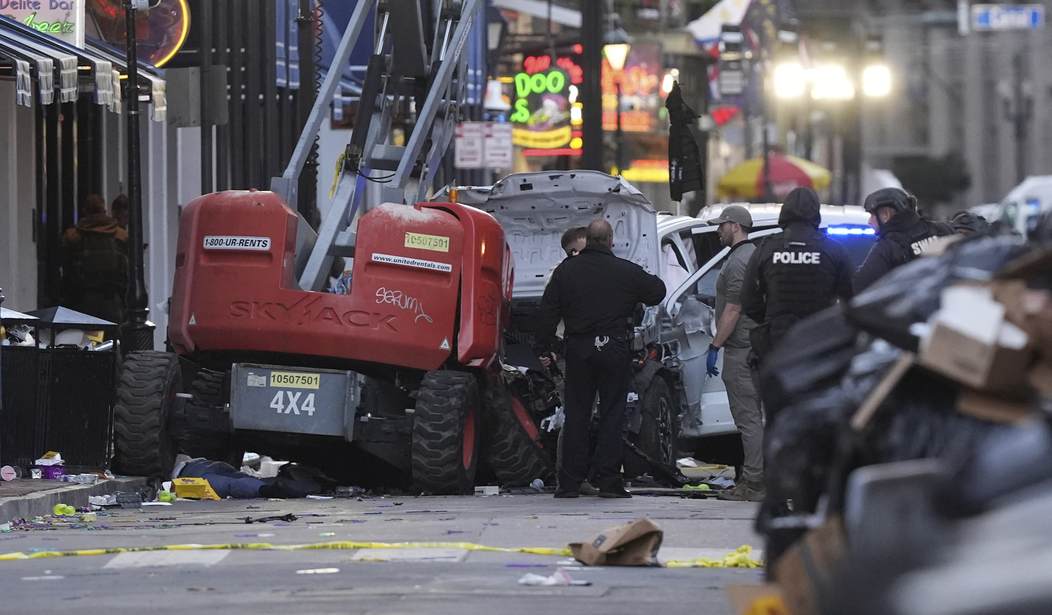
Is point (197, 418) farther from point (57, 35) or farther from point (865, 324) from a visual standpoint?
point (865, 324)

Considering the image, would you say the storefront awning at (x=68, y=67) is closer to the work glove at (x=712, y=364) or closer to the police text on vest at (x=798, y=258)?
the work glove at (x=712, y=364)

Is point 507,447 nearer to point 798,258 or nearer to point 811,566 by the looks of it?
point 798,258

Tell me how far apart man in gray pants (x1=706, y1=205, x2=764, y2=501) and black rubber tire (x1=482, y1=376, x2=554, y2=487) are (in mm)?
1445

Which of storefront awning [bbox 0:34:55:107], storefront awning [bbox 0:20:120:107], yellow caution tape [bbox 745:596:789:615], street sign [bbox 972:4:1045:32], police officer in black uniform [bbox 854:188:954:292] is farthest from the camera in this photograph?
street sign [bbox 972:4:1045:32]

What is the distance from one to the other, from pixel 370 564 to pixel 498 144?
1033 inches

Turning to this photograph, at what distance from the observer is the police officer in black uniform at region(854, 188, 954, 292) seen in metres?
13.9

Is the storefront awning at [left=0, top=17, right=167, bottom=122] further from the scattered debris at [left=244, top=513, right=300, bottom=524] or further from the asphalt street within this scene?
the scattered debris at [left=244, top=513, right=300, bottom=524]

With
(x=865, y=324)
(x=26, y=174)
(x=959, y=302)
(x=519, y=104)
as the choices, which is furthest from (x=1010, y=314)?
(x=519, y=104)

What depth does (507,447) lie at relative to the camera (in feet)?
50.8

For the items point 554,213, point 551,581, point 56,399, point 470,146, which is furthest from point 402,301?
point 470,146

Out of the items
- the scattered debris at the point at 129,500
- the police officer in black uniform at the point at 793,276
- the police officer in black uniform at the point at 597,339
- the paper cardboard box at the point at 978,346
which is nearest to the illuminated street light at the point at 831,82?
the police officer in black uniform at the point at 597,339

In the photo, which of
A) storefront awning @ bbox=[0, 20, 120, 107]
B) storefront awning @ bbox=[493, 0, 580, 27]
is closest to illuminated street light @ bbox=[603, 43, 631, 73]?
storefront awning @ bbox=[493, 0, 580, 27]

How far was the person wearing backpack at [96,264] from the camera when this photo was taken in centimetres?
2166

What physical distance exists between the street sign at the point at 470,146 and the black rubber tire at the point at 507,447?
64.9 ft
